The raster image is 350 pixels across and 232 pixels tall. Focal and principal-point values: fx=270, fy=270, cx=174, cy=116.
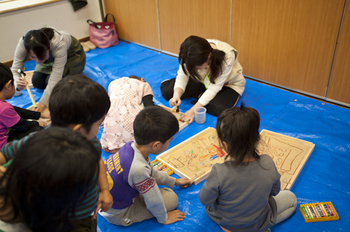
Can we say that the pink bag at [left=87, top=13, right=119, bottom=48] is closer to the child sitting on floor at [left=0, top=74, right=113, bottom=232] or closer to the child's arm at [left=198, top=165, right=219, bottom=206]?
the child sitting on floor at [left=0, top=74, right=113, bottom=232]

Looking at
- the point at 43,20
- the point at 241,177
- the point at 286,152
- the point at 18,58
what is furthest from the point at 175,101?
the point at 43,20

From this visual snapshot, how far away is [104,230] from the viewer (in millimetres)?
1479

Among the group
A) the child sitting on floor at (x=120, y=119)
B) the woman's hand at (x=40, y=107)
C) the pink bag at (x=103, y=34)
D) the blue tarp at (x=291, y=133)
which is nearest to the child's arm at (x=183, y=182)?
the blue tarp at (x=291, y=133)

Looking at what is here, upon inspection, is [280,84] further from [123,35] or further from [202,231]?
[123,35]

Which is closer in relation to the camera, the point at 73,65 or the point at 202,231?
the point at 202,231

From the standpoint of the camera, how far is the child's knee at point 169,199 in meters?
1.50

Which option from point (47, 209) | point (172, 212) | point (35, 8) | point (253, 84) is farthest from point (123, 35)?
point (47, 209)

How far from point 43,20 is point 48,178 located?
390 cm

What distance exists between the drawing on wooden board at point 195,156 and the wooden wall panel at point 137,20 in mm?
2315

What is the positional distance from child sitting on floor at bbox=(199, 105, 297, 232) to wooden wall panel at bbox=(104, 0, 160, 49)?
303 centimetres

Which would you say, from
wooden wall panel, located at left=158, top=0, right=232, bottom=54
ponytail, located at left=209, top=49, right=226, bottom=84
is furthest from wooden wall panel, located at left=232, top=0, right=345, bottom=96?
ponytail, located at left=209, top=49, right=226, bottom=84

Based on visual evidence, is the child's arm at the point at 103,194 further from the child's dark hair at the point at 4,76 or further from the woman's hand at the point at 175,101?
the woman's hand at the point at 175,101

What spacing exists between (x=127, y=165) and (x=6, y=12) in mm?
3352

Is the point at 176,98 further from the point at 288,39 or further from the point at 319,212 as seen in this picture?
the point at 319,212
